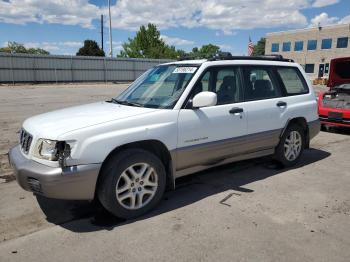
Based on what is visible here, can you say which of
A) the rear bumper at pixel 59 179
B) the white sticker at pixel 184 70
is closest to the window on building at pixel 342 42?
the white sticker at pixel 184 70

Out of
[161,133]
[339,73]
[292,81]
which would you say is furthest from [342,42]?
[161,133]

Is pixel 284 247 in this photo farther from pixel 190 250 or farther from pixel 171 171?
pixel 171 171

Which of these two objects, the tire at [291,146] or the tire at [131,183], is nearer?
the tire at [131,183]

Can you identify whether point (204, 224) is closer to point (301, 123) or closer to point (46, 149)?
point (46, 149)

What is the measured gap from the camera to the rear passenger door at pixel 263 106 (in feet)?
16.1

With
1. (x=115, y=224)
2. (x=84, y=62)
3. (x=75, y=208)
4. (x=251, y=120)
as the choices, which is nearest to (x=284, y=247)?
(x=115, y=224)

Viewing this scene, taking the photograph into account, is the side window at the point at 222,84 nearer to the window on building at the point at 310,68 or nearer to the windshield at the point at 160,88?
the windshield at the point at 160,88

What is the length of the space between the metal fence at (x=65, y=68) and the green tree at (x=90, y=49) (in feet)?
77.0

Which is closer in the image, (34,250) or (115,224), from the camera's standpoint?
(34,250)

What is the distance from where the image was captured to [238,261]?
2.99 m

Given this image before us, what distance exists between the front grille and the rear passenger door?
2.81 m

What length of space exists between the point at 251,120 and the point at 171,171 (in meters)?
1.49

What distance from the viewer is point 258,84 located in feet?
16.8

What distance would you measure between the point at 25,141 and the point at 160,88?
1.73 m
